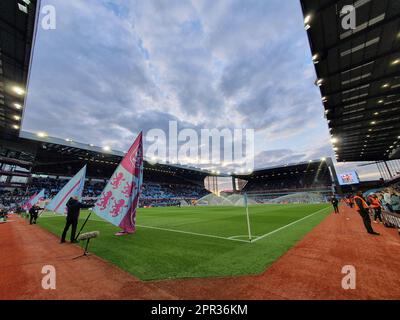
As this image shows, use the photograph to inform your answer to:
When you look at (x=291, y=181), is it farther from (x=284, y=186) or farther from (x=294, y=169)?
(x=294, y=169)

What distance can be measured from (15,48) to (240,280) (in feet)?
58.3

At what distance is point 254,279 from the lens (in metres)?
3.88

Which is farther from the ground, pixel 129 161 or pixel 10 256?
pixel 129 161

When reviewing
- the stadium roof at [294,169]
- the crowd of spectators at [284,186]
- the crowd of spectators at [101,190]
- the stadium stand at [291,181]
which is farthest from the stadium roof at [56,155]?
the crowd of spectators at [284,186]

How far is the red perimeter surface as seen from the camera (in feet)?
11.0

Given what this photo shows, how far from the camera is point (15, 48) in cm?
1136

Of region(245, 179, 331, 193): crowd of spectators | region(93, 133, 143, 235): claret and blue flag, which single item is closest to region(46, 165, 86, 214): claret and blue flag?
region(93, 133, 143, 235): claret and blue flag

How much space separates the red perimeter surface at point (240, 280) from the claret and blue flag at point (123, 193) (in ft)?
5.69

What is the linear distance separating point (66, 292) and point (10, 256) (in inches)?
201

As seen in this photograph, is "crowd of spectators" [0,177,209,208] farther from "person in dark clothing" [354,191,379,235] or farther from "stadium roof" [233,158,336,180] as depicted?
"person in dark clothing" [354,191,379,235]

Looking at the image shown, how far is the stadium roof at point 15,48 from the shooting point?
30.2ft

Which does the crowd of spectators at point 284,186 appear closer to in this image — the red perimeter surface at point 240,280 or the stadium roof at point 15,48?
the red perimeter surface at point 240,280
